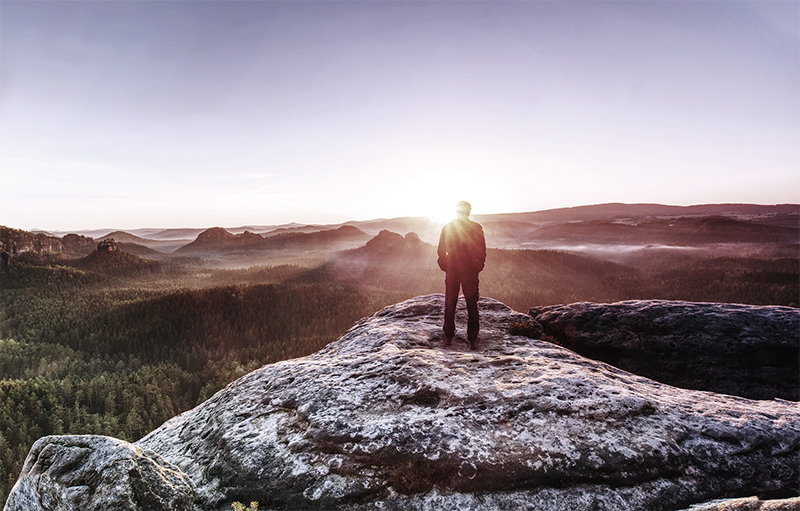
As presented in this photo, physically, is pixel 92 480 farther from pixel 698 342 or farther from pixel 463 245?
pixel 698 342

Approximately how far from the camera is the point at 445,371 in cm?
685

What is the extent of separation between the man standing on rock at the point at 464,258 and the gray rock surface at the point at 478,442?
227 centimetres

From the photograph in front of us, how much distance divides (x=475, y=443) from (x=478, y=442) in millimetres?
58

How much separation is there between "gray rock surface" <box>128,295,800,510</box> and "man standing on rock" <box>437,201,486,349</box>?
2269mm

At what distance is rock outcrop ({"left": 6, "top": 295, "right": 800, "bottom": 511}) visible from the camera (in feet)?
14.4

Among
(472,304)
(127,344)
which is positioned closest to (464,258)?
(472,304)

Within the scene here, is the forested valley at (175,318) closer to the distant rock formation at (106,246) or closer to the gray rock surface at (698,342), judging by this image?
the distant rock formation at (106,246)

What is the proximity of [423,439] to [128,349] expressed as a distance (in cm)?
2761

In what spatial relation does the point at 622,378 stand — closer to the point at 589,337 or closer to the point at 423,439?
the point at 589,337

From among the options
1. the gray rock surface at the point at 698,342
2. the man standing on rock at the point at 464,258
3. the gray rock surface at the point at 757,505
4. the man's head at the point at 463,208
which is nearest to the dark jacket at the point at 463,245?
the man standing on rock at the point at 464,258

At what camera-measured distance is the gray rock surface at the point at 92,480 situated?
3824 mm

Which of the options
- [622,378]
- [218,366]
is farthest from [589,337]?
[218,366]

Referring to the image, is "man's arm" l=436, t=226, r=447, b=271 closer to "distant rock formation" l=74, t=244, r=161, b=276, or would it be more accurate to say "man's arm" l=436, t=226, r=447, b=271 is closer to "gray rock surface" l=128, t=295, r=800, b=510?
"gray rock surface" l=128, t=295, r=800, b=510

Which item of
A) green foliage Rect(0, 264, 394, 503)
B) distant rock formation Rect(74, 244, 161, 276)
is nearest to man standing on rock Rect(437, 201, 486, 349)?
green foliage Rect(0, 264, 394, 503)
